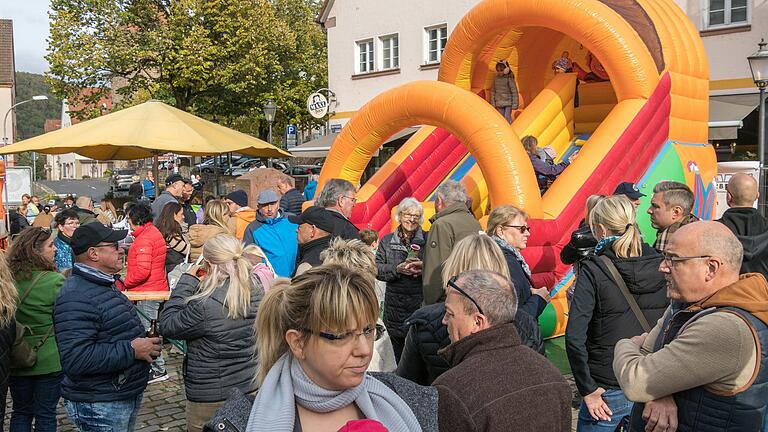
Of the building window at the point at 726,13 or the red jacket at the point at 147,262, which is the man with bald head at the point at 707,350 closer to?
the red jacket at the point at 147,262

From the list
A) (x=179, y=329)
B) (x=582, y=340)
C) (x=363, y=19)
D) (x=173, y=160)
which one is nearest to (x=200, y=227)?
(x=179, y=329)

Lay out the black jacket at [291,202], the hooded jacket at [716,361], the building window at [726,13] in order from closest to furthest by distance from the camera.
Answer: the hooded jacket at [716,361] → the black jacket at [291,202] → the building window at [726,13]

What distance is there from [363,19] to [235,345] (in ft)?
57.6

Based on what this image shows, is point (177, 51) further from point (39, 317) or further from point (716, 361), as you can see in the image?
point (716, 361)

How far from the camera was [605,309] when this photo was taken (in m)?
3.46

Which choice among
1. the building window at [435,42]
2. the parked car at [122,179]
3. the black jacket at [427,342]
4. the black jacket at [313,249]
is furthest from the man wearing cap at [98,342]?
the parked car at [122,179]

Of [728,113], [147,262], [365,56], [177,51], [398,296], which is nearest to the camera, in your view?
[398,296]

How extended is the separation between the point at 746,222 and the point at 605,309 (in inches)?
81.1

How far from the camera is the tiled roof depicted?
2018 inches

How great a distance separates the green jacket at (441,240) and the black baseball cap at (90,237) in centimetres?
198

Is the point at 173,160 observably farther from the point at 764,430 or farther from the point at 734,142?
the point at 764,430

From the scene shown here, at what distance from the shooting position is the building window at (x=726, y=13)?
13.0 metres

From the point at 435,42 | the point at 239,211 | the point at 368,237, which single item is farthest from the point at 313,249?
the point at 435,42

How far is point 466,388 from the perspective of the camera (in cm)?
224
